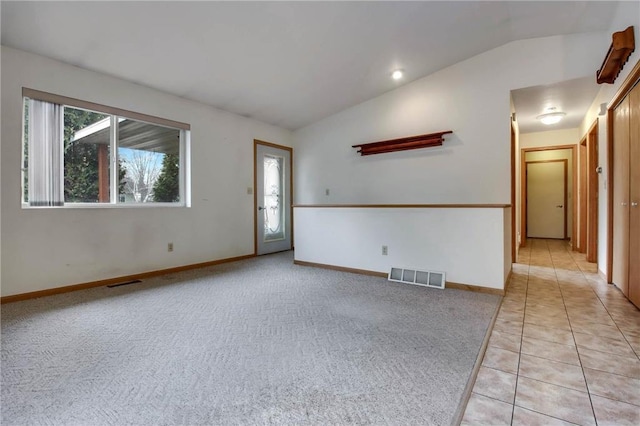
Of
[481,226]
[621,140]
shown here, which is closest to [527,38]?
[621,140]

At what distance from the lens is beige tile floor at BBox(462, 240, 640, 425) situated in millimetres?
1331

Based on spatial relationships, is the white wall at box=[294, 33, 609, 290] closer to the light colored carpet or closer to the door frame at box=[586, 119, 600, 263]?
the light colored carpet

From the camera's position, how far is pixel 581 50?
11.4ft

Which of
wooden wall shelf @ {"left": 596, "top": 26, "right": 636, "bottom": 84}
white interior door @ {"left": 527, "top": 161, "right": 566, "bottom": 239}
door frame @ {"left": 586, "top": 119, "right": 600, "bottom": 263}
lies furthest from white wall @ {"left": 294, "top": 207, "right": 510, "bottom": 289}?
white interior door @ {"left": 527, "top": 161, "right": 566, "bottom": 239}

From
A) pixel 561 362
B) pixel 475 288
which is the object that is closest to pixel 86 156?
pixel 475 288

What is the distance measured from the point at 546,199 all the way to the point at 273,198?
23.0 ft

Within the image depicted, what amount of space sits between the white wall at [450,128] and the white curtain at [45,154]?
2879 mm

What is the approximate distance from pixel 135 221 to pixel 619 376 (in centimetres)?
445

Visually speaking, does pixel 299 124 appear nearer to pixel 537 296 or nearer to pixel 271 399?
pixel 537 296

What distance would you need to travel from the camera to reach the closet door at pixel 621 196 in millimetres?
2828

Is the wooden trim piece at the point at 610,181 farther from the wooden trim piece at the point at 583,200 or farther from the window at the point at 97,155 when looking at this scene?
the window at the point at 97,155

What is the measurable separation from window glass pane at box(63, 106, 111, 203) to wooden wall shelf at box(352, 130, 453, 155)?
358cm

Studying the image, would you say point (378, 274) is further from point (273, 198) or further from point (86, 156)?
point (86, 156)

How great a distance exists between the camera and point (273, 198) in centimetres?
574
